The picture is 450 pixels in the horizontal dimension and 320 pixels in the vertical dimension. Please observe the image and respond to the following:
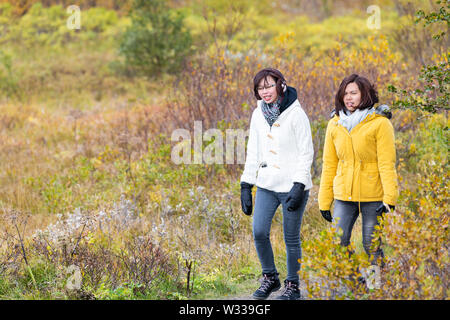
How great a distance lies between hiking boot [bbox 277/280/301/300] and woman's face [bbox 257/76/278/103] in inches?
52.8

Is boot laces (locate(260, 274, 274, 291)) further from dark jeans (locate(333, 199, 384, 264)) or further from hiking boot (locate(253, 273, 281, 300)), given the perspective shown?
dark jeans (locate(333, 199, 384, 264))

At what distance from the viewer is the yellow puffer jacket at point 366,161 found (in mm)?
3385

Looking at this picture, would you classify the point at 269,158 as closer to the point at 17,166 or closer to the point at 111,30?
the point at 17,166

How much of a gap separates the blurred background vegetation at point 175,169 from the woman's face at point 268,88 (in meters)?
0.88

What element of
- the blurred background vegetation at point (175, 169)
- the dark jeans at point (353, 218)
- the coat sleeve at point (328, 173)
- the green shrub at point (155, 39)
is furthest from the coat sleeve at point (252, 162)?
the green shrub at point (155, 39)

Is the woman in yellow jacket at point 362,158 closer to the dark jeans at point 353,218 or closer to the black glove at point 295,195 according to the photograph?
the dark jeans at point 353,218

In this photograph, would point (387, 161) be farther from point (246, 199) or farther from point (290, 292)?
point (290, 292)

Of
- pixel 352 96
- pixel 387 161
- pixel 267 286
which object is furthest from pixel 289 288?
pixel 352 96

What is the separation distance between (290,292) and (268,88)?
1469mm

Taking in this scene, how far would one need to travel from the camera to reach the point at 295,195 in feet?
11.3

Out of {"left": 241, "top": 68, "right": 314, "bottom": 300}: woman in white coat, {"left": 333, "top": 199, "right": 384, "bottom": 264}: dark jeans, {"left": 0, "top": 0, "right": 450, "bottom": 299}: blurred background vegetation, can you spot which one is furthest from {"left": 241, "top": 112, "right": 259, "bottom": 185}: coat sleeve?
{"left": 0, "top": 0, "right": 450, "bottom": 299}: blurred background vegetation

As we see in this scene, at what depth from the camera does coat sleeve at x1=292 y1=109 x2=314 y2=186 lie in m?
3.47

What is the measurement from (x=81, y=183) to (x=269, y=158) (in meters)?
4.63

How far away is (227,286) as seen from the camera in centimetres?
417
